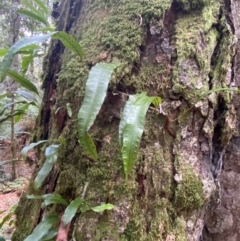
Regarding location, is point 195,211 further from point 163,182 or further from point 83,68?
point 83,68

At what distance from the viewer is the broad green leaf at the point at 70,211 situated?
69 cm

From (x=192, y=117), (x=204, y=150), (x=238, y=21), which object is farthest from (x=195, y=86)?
(x=238, y=21)

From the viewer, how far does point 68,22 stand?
3.84ft

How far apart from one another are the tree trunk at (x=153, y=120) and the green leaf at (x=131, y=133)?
172 millimetres

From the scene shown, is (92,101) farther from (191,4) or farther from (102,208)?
(191,4)

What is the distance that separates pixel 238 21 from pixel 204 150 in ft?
1.90

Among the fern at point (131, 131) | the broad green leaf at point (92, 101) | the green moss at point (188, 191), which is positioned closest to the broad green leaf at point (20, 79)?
the broad green leaf at point (92, 101)

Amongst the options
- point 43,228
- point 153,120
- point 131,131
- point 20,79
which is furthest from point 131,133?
point 20,79

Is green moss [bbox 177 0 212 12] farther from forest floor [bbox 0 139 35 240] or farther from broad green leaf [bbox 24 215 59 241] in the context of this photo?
forest floor [bbox 0 139 35 240]

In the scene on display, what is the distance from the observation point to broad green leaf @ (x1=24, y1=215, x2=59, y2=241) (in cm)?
72

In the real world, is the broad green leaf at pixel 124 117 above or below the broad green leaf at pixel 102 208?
above

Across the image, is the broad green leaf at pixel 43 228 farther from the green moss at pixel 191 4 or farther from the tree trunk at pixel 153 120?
the green moss at pixel 191 4

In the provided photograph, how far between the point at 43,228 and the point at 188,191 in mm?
424

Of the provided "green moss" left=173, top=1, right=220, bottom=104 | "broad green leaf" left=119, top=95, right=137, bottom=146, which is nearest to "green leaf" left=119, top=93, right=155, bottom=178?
"broad green leaf" left=119, top=95, right=137, bottom=146
